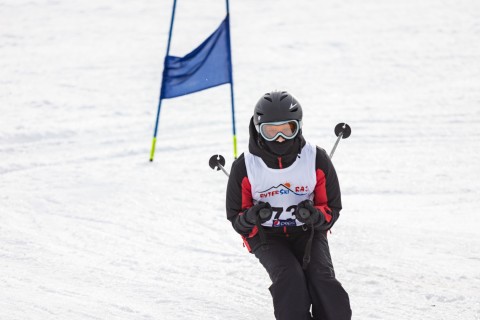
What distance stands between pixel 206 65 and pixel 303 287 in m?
5.48

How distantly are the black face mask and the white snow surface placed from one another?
55.5 inches

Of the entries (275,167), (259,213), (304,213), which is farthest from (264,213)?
(275,167)

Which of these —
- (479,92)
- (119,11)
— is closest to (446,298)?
(479,92)

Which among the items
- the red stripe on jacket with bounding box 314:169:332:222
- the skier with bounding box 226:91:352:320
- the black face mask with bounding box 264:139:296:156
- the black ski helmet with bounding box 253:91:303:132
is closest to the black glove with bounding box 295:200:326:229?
the skier with bounding box 226:91:352:320

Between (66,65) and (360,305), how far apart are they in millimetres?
10617

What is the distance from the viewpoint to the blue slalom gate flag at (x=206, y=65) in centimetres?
888

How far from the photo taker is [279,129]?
4008 millimetres

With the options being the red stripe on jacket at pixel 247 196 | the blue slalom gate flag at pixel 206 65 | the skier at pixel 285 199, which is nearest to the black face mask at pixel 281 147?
Result: the skier at pixel 285 199

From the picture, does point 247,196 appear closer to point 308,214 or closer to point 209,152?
point 308,214

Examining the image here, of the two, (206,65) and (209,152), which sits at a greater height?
(206,65)

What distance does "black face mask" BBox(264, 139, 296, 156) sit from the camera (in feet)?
13.1

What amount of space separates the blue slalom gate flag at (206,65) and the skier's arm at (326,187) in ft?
16.1

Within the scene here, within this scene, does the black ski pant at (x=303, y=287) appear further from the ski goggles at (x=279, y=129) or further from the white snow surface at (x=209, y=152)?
the white snow surface at (x=209, y=152)

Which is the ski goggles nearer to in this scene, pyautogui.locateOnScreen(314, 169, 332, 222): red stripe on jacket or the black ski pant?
pyautogui.locateOnScreen(314, 169, 332, 222): red stripe on jacket
